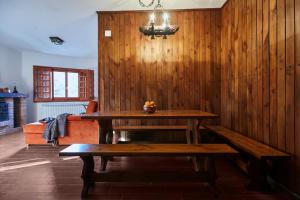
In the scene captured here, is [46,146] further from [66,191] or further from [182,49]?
[182,49]

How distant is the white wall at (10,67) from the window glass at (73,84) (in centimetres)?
150

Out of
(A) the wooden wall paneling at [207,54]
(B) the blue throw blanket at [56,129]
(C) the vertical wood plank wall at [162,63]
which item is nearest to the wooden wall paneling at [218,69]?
(C) the vertical wood plank wall at [162,63]

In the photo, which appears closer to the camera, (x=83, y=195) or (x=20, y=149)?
(x=83, y=195)

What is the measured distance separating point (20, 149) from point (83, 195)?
2.62m

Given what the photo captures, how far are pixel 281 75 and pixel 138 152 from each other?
64.7 inches

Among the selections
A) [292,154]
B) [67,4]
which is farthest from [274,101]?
[67,4]

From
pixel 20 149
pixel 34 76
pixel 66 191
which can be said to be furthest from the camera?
pixel 34 76

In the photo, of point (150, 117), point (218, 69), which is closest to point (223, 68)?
point (218, 69)

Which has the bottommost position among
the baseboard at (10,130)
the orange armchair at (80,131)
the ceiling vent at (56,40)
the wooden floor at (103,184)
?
the wooden floor at (103,184)

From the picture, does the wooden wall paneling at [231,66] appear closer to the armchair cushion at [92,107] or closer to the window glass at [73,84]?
the armchair cushion at [92,107]

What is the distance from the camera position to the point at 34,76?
7070 mm

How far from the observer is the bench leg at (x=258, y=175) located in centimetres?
232

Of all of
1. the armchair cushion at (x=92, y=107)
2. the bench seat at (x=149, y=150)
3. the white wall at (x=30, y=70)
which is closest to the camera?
the bench seat at (x=149, y=150)

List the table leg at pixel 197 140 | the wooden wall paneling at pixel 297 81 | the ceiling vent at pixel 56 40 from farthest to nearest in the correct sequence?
the ceiling vent at pixel 56 40 → the table leg at pixel 197 140 → the wooden wall paneling at pixel 297 81
